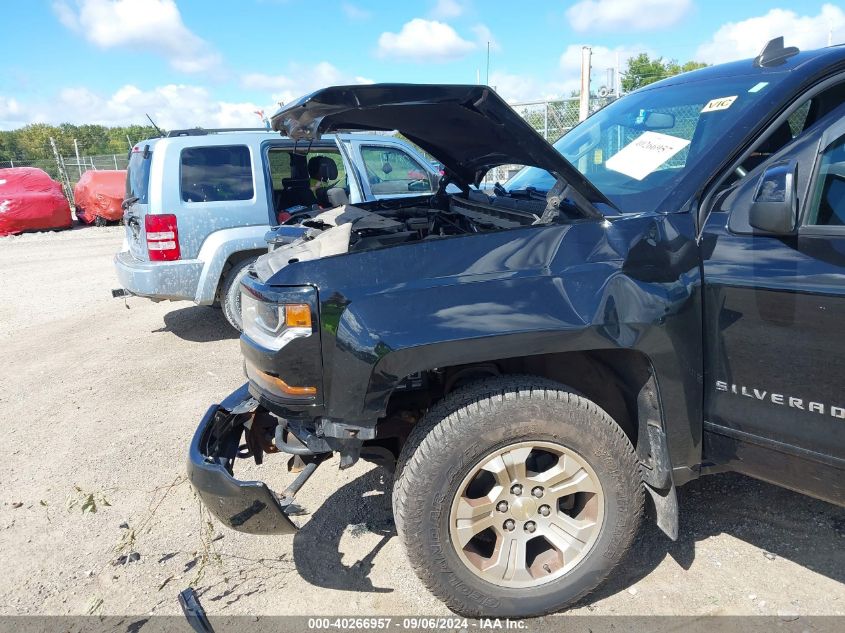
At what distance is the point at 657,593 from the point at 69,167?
27479 millimetres

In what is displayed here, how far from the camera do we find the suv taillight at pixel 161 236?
5805 millimetres

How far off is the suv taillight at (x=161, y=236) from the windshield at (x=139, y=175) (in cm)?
30

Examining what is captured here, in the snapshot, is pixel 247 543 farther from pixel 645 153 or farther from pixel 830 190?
pixel 830 190

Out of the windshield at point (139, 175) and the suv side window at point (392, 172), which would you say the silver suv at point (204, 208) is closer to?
the windshield at point (139, 175)

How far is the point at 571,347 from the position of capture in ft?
7.30

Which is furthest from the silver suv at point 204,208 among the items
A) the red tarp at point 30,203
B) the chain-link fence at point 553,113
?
the red tarp at point 30,203

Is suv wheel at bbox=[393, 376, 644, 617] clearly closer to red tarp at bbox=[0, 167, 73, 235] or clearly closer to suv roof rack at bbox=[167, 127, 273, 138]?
suv roof rack at bbox=[167, 127, 273, 138]

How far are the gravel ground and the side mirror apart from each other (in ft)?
5.07

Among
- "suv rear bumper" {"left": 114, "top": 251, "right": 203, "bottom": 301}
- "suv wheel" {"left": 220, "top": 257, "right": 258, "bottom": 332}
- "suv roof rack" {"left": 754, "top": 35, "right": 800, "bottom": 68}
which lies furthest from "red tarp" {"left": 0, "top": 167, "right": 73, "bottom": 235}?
"suv roof rack" {"left": 754, "top": 35, "right": 800, "bottom": 68}

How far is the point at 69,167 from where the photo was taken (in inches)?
958

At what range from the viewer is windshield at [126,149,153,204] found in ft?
19.7

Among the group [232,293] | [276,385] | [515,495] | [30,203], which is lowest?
[515,495]

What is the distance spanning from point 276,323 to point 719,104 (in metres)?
2.13

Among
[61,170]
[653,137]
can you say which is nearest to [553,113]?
[653,137]
